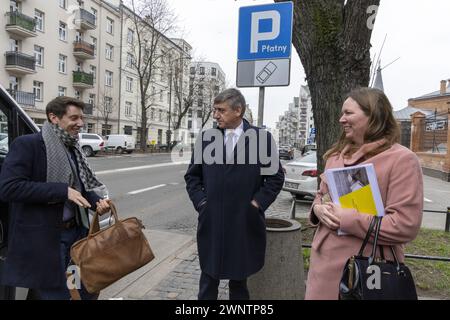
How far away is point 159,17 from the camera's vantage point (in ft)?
118

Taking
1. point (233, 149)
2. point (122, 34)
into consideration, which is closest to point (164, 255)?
→ point (233, 149)

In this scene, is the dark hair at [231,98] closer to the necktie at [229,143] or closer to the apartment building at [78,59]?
the necktie at [229,143]

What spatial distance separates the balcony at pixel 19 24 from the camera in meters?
28.8

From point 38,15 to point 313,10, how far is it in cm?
3492

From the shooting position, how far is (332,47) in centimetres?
443

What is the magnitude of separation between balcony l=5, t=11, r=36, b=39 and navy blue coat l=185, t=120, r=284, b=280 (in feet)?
107

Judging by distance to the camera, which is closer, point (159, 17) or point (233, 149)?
point (233, 149)

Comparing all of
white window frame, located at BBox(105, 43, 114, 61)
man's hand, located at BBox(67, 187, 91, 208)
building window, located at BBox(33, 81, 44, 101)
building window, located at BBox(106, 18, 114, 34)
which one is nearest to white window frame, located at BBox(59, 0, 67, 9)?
building window, located at BBox(106, 18, 114, 34)

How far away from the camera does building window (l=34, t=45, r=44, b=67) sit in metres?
32.6

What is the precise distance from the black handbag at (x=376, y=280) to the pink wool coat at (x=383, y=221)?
0.10m

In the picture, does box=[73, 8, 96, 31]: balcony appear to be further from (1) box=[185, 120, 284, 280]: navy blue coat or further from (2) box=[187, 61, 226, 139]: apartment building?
(1) box=[185, 120, 284, 280]: navy blue coat
